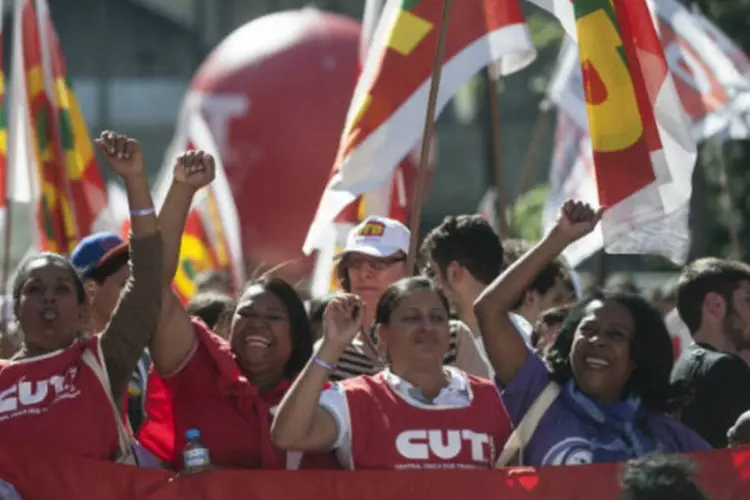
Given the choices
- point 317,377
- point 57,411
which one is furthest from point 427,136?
point 57,411

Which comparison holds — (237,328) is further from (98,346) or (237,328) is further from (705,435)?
(705,435)

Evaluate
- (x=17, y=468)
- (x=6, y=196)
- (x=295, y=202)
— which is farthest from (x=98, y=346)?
(x=295, y=202)

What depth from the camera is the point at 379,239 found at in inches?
305

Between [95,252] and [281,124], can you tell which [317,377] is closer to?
[95,252]

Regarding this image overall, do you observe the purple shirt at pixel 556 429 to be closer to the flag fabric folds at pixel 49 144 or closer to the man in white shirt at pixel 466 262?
the man in white shirt at pixel 466 262

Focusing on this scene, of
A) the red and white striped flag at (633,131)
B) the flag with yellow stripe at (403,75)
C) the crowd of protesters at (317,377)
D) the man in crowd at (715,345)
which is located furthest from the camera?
the flag with yellow stripe at (403,75)

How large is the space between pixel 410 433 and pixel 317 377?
360 millimetres

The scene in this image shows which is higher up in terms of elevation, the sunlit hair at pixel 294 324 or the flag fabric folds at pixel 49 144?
the flag fabric folds at pixel 49 144

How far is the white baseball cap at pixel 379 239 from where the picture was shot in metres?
7.69

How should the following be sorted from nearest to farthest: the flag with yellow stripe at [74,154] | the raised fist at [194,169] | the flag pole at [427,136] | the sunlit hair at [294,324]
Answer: the raised fist at [194,169] → the sunlit hair at [294,324] → the flag pole at [427,136] → the flag with yellow stripe at [74,154]

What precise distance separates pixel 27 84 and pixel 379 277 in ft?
13.5

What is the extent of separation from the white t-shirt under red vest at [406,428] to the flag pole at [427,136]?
1.33 metres

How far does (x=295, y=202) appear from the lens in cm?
2173

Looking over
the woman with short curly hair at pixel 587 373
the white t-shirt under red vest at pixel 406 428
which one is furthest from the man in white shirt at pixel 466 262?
the white t-shirt under red vest at pixel 406 428
